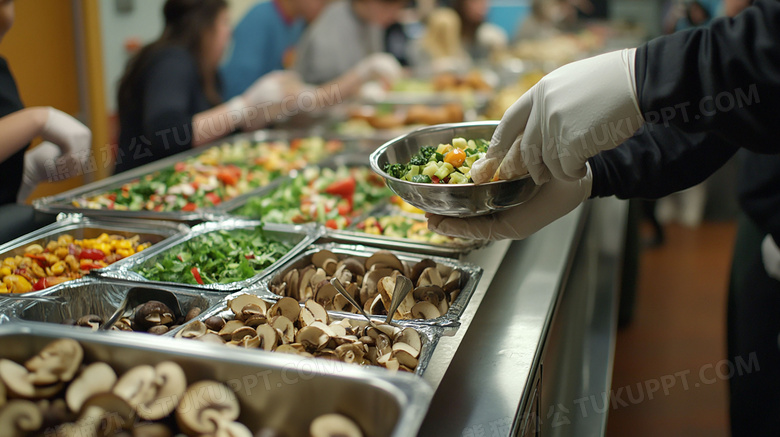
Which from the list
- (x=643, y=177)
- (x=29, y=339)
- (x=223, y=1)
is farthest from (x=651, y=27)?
(x=29, y=339)

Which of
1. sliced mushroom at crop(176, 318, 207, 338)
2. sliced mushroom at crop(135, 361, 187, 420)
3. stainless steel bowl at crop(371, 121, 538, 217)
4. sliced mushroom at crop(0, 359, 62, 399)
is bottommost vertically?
sliced mushroom at crop(176, 318, 207, 338)

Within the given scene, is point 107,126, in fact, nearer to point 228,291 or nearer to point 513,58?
point 228,291

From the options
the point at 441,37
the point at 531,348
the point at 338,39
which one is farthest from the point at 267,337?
the point at 441,37

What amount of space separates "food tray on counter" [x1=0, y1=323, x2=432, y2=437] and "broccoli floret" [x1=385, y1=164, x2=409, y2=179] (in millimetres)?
596

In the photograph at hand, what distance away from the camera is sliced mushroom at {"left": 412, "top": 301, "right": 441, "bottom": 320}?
1.32m

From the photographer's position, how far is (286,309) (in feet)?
4.12

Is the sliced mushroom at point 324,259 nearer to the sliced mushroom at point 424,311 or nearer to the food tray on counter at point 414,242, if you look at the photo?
the food tray on counter at point 414,242

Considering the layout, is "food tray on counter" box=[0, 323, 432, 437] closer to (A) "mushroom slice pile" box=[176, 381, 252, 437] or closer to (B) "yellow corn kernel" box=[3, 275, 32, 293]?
(A) "mushroom slice pile" box=[176, 381, 252, 437]

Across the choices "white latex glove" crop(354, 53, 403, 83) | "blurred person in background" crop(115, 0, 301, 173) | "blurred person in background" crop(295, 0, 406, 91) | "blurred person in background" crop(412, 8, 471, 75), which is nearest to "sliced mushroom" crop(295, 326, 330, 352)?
"blurred person in background" crop(115, 0, 301, 173)

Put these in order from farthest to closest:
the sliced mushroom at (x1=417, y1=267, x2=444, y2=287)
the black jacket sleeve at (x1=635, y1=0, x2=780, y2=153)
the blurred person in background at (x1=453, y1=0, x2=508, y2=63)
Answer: the blurred person in background at (x1=453, y1=0, x2=508, y2=63)
the sliced mushroom at (x1=417, y1=267, x2=444, y2=287)
the black jacket sleeve at (x1=635, y1=0, x2=780, y2=153)

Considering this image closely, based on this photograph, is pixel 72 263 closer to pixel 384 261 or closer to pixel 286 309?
pixel 286 309

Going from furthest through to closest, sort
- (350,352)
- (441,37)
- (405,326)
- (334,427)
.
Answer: (441,37) → (405,326) → (350,352) → (334,427)

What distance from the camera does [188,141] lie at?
2920 millimetres

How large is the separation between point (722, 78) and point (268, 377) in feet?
2.82
